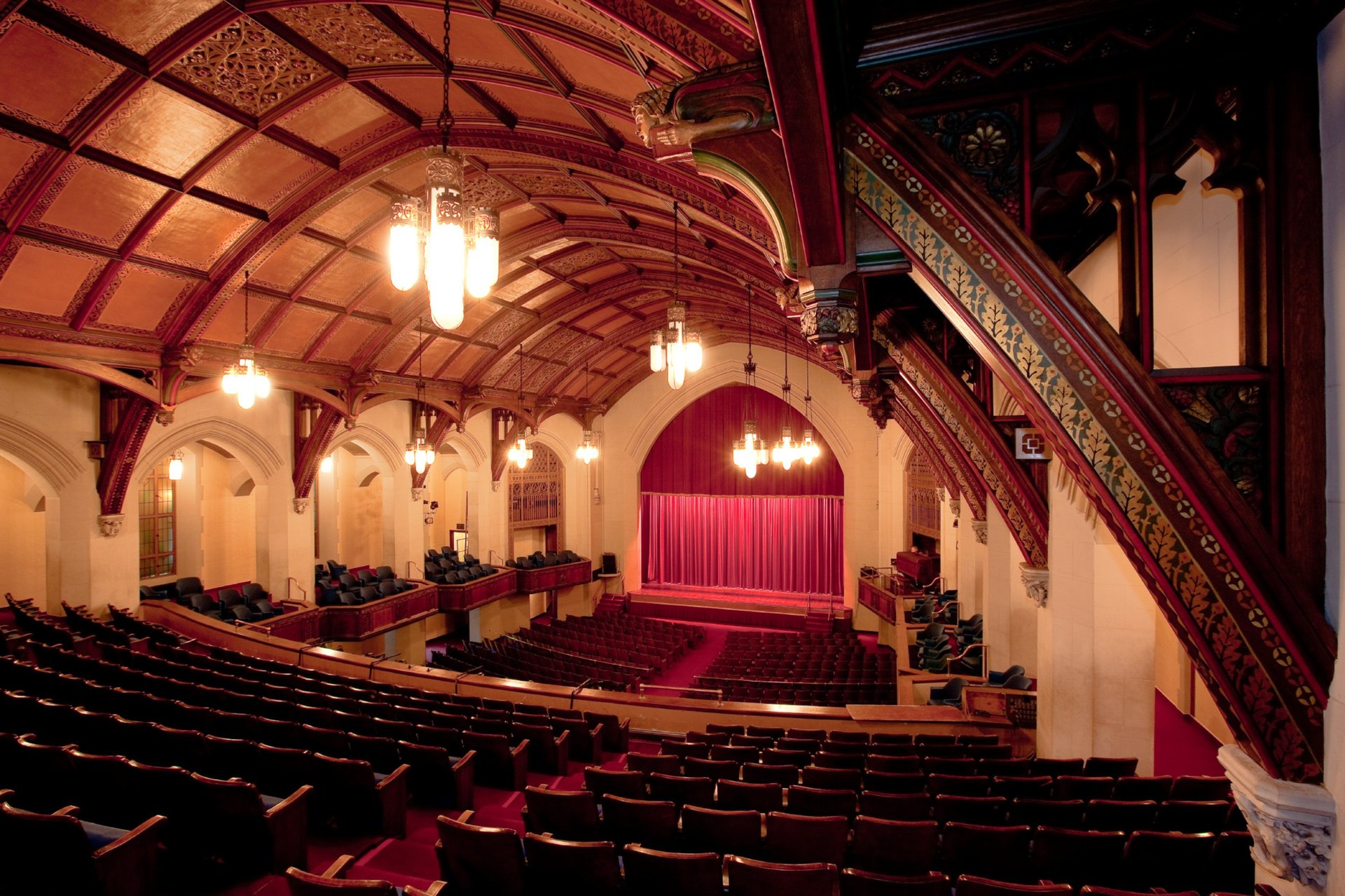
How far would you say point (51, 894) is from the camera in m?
2.49

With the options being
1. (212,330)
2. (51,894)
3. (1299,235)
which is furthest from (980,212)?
(212,330)

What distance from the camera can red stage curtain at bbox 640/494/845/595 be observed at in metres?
19.2

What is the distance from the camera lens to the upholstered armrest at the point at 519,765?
4.14 m

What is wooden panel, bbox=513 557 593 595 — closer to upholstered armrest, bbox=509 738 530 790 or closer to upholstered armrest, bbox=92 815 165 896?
upholstered armrest, bbox=509 738 530 790

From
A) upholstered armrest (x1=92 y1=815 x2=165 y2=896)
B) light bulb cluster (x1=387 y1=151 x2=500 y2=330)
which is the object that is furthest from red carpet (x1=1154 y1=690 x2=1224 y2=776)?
upholstered armrest (x1=92 y1=815 x2=165 y2=896)

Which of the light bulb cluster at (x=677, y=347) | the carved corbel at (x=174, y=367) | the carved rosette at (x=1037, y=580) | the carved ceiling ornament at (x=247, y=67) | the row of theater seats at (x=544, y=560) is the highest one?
the carved ceiling ornament at (x=247, y=67)

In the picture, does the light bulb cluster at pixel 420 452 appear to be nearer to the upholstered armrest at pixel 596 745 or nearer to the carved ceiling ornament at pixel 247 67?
the carved ceiling ornament at pixel 247 67

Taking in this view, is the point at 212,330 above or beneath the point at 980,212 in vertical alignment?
above

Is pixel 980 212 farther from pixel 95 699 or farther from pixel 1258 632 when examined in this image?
pixel 95 699

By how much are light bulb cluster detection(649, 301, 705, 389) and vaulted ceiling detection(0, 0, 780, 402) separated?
35.1 inches

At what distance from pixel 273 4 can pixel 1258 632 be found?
22.2 ft

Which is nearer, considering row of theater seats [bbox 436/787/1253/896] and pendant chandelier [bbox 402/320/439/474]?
row of theater seats [bbox 436/787/1253/896]

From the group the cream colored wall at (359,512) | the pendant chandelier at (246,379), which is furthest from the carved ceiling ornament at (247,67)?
the cream colored wall at (359,512)

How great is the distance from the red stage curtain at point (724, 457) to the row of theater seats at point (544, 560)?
11.7 feet
